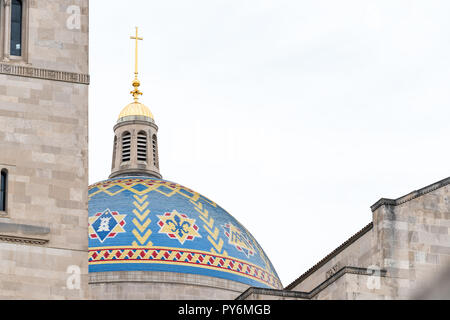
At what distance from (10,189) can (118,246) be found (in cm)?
2686

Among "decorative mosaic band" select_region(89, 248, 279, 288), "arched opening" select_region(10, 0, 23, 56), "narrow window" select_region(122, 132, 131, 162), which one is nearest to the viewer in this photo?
"arched opening" select_region(10, 0, 23, 56)

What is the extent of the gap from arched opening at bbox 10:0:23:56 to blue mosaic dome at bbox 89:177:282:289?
993 inches

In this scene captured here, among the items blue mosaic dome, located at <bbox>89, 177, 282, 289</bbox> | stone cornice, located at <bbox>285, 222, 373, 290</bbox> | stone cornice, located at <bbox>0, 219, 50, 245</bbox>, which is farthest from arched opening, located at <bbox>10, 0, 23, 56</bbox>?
blue mosaic dome, located at <bbox>89, 177, 282, 289</bbox>

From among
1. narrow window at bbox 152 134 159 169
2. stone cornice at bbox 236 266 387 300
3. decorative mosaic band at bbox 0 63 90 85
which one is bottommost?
stone cornice at bbox 236 266 387 300

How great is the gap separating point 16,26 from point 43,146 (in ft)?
9.66

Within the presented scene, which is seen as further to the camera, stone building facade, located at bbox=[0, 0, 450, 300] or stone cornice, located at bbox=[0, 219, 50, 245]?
stone building facade, located at bbox=[0, 0, 450, 300]

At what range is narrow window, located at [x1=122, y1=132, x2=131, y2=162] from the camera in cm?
6766

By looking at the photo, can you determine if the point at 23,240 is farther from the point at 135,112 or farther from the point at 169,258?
the point at 135,112

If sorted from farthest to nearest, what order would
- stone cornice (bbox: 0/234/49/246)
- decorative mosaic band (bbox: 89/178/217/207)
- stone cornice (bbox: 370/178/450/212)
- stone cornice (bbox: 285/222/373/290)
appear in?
decorative mosaic band (bbox: 89/178/217/207) < stone cornice (bbox: 285/222/373/290) < stone cornice (bbox: 370/178/450/212) < stone cornice (bbox: 0/234/49/246)

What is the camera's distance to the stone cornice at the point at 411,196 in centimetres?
3419

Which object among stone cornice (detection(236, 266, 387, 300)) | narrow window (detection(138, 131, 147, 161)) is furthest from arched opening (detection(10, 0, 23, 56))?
narrow window (detection(138, 131, 147, 161))

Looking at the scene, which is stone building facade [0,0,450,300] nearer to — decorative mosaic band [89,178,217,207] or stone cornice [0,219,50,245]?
stone cornice [0,219,50,245]

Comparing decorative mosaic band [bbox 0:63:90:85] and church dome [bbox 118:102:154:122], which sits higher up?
church dome [bbox 118:102:154:122]

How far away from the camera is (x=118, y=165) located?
222 ft
